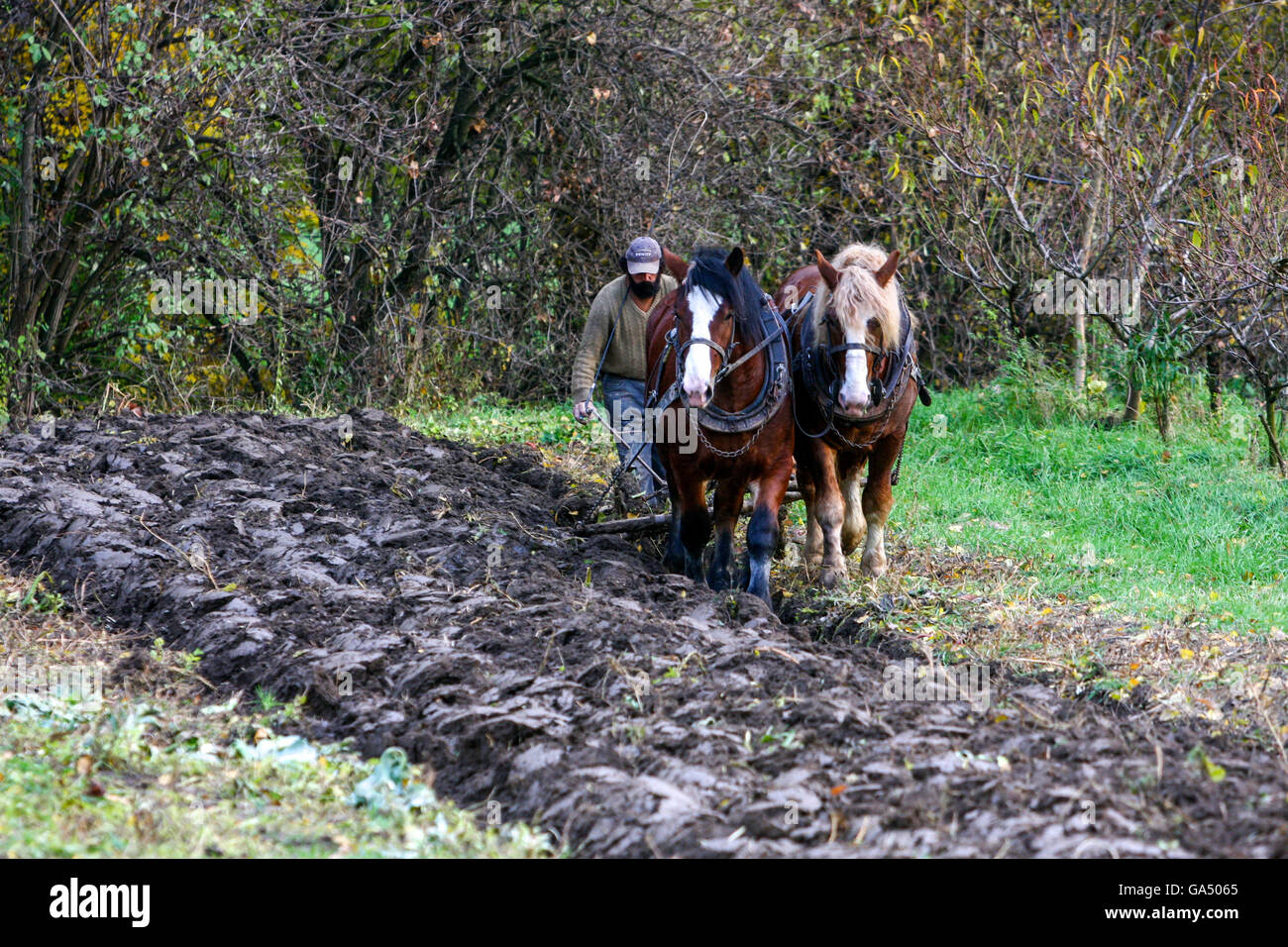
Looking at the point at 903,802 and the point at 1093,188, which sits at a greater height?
the point at 1093,188

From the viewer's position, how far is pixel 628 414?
798cm

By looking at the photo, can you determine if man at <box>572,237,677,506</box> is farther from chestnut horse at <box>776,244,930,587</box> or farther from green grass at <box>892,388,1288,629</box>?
green grass at <box>892,388,1288,629</box>

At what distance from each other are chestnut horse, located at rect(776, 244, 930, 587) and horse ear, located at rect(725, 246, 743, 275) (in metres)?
0.52

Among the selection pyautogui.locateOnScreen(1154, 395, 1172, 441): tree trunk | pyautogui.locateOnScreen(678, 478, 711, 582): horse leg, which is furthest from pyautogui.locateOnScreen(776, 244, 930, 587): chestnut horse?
pyautogui.locateOnScreen(1154, 395, 1172, 441): tree trunk

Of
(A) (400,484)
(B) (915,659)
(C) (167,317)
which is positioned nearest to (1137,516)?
(B) (915,659)

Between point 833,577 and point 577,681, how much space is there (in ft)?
7.53

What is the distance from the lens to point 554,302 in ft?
43.8

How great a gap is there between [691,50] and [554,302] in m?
2.85

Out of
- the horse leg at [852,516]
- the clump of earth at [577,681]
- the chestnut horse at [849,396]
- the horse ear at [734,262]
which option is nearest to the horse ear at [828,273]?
the chestnut horse at [849,396]

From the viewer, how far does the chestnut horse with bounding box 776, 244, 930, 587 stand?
6461mm

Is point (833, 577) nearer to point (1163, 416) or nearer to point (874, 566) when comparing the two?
point (874, 566)
